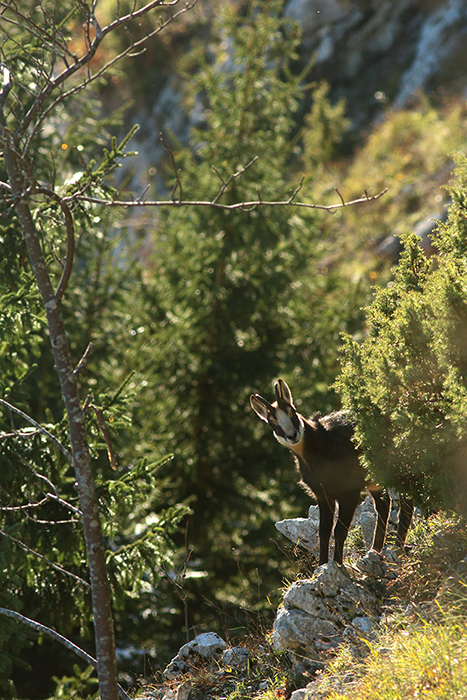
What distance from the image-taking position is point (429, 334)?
4.62 meters

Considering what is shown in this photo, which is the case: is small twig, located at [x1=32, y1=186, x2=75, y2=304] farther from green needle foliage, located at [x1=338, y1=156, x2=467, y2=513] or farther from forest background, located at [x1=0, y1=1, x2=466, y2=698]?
forest background, located at [x1=0, y1=1, x2=466, y2=698]

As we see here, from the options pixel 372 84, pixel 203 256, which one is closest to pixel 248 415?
pixel 203 256

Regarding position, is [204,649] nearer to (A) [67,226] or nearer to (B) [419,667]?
(B) [419,667]

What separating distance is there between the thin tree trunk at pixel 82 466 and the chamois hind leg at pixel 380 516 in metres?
2.50

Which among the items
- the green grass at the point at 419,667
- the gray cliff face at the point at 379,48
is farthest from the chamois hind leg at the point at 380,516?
the gray cliff face at the point at 379,48

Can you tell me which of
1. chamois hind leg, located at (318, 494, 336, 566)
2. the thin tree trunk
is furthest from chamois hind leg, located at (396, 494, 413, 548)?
the thin tree trunk

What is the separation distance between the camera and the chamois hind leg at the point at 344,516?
213 inches

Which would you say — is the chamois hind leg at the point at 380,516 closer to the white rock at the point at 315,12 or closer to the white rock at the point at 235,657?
the white rock at the point at 235,657

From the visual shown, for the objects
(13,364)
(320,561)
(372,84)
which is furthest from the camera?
(372,84)

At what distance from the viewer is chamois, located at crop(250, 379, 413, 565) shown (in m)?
5.41

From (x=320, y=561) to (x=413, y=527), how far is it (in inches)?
34.7

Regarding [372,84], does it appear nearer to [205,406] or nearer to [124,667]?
[205,406]

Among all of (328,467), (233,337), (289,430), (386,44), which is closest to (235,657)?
(328,467)

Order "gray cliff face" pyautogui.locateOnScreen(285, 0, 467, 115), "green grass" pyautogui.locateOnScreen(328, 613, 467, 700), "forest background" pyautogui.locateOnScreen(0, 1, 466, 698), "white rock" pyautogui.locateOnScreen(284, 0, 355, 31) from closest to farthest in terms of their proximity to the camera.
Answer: "green grass" pyautogui.locateOnScreen(328, 613, 467, 700)
"forest background" pyautogui.locateOnScreen(0, 1, 466, 698)
"gray cliff face" pyautogui.locateOnScreen(285, 0, 467, 115)
"white rock" pyautogui.locateOnScreen(284, 0, 355, 31)
